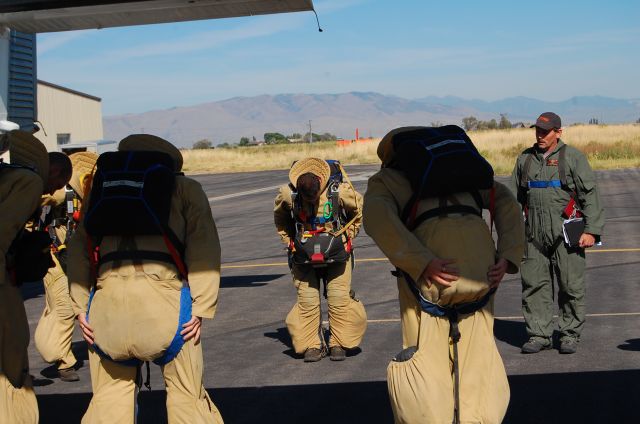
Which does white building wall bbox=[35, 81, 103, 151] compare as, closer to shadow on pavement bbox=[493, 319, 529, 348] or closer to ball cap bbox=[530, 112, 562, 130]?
shadow on pavement bbox=[493, 319, 529, 348]

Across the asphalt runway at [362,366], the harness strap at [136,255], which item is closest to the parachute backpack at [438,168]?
the harness strap at [136,255]

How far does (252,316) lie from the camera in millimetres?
11375

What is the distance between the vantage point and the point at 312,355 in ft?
29.9

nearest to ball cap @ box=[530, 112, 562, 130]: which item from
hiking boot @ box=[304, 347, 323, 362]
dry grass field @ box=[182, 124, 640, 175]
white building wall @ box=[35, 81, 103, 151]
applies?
hiking boot @ box=[304, 347, 323, 362]

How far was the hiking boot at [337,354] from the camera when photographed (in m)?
9.06

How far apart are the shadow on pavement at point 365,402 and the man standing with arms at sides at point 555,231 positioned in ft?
3.00

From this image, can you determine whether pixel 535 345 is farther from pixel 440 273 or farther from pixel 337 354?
pixel 440 273

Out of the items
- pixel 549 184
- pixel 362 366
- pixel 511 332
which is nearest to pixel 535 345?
pixel 511 332

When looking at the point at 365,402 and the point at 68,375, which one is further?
the point at 68,375

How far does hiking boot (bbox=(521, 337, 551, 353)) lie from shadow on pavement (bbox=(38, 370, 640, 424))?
749 mm

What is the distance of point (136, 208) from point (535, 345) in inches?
198

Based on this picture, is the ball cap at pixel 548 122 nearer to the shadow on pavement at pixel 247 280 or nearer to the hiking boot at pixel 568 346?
the hiking boot at pixel 568 346

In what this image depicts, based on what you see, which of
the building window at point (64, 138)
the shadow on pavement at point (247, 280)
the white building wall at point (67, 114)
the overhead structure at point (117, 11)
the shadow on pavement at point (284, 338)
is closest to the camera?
the overhead structure at point (117, 11)

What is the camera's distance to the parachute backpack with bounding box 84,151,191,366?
204 inches
